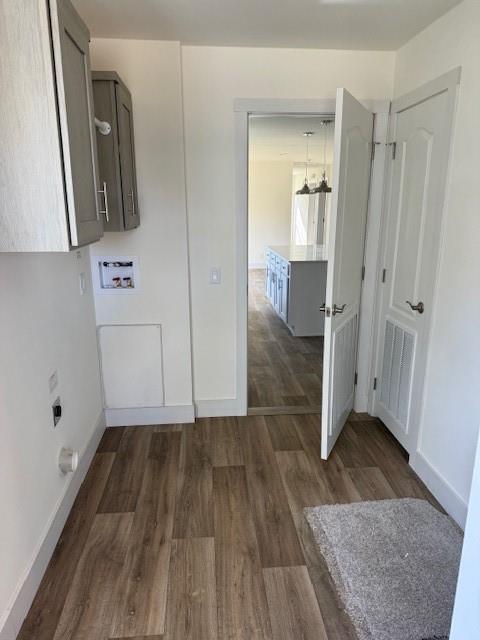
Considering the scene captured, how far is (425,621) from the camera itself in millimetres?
1582

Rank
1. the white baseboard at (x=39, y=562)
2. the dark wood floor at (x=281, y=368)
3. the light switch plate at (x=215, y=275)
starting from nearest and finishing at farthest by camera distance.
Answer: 1. the white baseboard at (x=39, y=562)
2. the light switch plate at (x=215, y=275)
3. the dark wood floor at (x=281, y=368)

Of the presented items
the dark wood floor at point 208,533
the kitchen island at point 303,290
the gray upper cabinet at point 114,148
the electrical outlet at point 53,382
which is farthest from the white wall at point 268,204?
the electrical outlet at point 53,382

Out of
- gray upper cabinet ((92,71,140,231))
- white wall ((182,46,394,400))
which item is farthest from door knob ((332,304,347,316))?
gray upper cabinet ((92,71,140,231))

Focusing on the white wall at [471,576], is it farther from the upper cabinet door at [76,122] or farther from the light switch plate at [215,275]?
the light switch plate at [215,275]

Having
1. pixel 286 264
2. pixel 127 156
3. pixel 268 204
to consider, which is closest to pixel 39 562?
pixel 127 156

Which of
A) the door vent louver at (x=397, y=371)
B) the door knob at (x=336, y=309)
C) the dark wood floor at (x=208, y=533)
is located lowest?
the dark wood floor at (x=208, y=533)

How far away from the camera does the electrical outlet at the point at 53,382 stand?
1980 mm

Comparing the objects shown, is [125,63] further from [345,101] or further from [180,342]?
[180,342]

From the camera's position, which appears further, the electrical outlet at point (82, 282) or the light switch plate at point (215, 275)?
the light switch plate at point (215, 275)

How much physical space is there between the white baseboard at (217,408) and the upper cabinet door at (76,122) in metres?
1.79

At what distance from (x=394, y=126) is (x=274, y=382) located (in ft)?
7.34

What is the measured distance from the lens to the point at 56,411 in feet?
6.69

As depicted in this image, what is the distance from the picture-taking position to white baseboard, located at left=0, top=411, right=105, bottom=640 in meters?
1.50

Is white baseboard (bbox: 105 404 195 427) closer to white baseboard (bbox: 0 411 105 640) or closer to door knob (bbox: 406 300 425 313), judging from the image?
white baseboard (bbox: 0 411 105 640)
